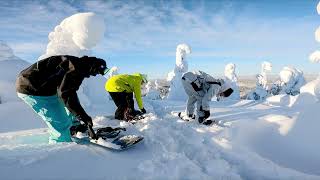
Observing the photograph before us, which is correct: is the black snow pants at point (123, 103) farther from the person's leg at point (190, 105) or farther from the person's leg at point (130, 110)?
the person's leg at point (190, 105)

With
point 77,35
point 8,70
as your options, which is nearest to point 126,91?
point 77,35

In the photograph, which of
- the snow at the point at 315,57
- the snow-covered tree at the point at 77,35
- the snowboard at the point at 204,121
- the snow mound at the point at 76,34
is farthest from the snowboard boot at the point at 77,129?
the snow at the point at 315,57

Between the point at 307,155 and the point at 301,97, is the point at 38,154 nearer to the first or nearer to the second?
the point at 307,155

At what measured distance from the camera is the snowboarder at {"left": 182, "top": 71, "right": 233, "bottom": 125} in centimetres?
814

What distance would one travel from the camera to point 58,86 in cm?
514

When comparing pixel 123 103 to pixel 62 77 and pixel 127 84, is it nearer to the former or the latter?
pixel 127 84

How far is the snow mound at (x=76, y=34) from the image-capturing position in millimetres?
17156

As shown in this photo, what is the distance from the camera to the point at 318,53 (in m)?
20.2

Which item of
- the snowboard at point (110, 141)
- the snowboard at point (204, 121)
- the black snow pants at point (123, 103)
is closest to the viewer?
the snowboard at point (110, 141)

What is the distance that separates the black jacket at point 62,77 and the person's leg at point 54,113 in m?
0.10

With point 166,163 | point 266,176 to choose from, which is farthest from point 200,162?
point 266,176

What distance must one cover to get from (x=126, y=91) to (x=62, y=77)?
4.38 m

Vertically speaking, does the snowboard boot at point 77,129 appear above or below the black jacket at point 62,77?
below

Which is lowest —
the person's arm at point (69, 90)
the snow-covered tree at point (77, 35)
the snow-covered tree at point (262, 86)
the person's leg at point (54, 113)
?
the snow-covered tree at point (262, 86)
